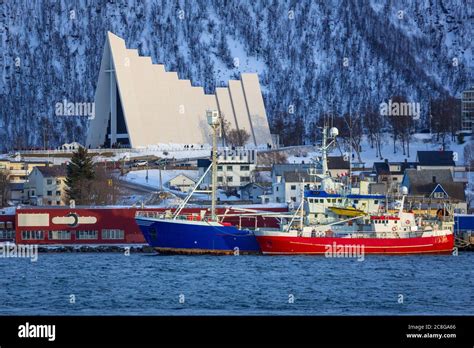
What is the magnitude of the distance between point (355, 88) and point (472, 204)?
2053 inches

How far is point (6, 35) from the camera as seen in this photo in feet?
500

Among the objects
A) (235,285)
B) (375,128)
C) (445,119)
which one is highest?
(445,119)

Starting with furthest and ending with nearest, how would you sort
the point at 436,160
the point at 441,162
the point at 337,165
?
1. the point at 436,160
2. the point at 441,162
3. the point at 337,165

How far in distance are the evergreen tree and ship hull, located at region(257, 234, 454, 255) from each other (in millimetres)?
19827

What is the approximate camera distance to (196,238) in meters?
63.1

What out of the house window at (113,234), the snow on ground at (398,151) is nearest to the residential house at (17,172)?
the snow on ground at (398,151)

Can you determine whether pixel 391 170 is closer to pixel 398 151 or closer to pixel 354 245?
pixel 398 151

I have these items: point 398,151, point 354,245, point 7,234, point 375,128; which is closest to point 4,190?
point 7,234

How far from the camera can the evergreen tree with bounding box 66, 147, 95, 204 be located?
80625 millimetres

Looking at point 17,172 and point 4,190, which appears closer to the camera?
point 4,190

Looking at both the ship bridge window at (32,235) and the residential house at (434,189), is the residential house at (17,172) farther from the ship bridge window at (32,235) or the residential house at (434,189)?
the ship bridge window at (32,235)

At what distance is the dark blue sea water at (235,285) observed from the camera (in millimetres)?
38969

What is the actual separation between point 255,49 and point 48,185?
216 ft

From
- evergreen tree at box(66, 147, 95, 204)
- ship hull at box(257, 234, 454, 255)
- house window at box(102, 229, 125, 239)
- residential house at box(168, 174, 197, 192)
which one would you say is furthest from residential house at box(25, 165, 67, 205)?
ship hull at box(257, 234, 454, 255)
